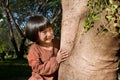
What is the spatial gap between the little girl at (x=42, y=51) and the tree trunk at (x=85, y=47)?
0.91 ft

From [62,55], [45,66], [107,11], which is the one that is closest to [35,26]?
[45,66]

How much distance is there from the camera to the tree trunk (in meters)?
3.05

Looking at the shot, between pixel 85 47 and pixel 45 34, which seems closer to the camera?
pixel 85 47

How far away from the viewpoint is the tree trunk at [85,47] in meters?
3.05

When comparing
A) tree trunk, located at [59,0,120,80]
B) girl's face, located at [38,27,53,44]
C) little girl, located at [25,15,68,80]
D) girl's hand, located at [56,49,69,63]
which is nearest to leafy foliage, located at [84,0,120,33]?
tree trunk, located at [59,0,120,80]

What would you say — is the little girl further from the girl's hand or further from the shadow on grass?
the shadow on grass

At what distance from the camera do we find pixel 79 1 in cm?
328

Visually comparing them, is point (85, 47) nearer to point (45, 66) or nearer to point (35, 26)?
point (45, 66)

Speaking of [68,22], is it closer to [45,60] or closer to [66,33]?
[66,33]

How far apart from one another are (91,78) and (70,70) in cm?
25

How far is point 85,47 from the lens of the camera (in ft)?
10.3

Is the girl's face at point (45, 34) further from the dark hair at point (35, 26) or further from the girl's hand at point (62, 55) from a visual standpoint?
the girl's hand at point (62, 55)

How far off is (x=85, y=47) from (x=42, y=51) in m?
0.89

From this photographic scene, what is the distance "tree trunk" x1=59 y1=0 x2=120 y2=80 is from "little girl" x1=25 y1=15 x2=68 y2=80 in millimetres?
278
